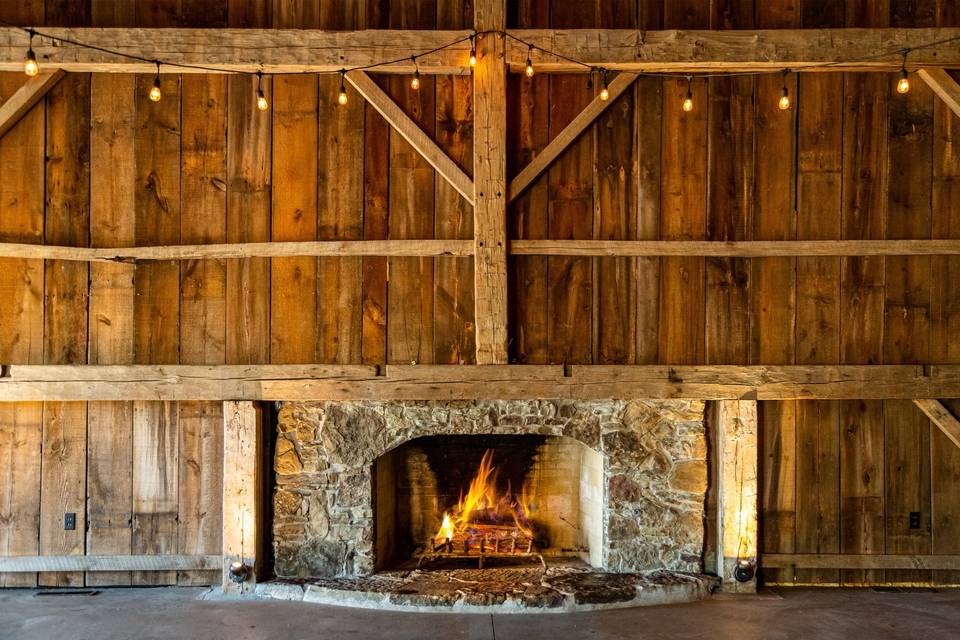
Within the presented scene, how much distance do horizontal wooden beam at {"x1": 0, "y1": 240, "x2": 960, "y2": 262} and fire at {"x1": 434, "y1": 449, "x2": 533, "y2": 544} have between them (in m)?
1.92

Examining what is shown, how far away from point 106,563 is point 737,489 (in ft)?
16.1

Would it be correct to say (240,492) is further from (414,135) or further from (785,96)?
(785,96)

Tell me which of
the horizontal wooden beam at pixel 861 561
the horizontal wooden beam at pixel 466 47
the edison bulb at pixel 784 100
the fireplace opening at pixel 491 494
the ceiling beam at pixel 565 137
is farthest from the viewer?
the fireplace opening at pixel 491 494

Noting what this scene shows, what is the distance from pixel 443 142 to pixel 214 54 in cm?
182

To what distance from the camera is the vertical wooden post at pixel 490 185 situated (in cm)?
468

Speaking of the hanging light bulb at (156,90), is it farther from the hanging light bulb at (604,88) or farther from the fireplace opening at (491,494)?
the fireplace opening at (491,494)

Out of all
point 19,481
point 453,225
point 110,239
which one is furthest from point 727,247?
point 19,481

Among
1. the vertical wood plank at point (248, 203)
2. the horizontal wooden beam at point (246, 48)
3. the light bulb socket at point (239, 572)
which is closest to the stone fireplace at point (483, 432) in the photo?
the light bulb socket at point (239, 572)

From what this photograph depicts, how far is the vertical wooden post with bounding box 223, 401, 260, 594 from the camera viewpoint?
4707mm

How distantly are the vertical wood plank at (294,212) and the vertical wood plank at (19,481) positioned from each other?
2.00 meters

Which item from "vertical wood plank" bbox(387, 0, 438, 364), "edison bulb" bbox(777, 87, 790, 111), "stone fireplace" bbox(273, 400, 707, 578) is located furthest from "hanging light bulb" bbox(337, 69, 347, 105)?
"edison bulb" bbox(777, 87, 790, 111)

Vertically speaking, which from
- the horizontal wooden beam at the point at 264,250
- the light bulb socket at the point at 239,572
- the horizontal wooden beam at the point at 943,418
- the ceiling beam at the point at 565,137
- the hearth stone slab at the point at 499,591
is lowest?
the hearth stone slab at the point at 499,591

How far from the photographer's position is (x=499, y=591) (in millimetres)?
4559

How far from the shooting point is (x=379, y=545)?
4.96 metres
